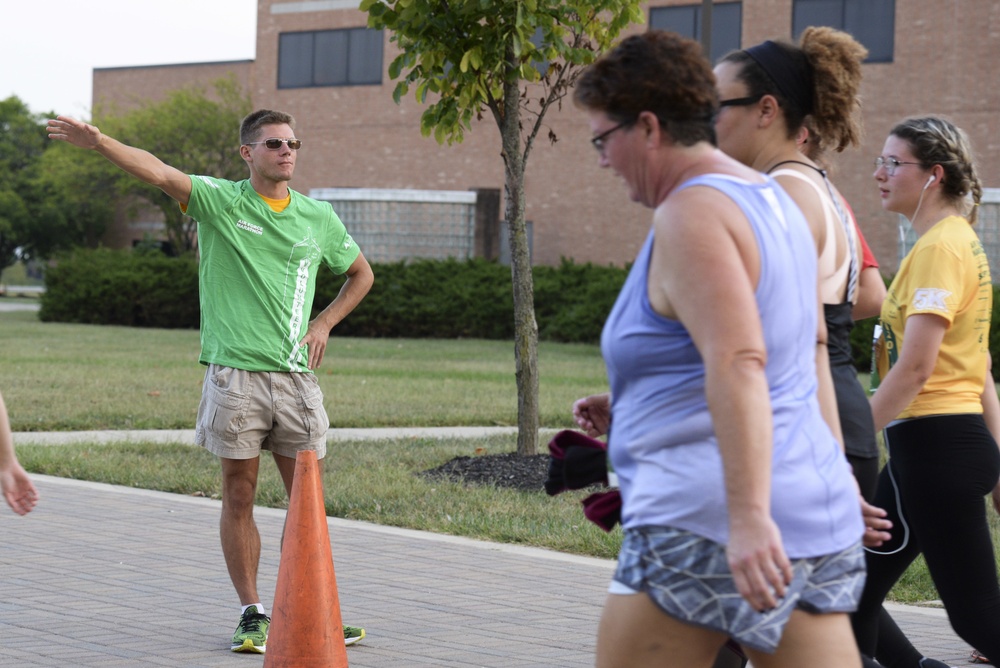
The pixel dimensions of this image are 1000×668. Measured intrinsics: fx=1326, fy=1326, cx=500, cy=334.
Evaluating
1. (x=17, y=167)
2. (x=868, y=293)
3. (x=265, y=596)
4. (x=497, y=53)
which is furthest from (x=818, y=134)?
(x=17, y=167)

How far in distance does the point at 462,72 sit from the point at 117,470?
3825 mm

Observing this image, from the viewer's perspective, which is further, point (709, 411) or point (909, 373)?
point (909, 373)

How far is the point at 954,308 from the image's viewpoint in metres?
4.03

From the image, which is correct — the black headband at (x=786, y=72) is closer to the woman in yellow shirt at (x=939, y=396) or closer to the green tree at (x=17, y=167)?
the woman in yellow shirt at (x=939, y=396)

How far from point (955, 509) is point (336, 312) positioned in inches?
109

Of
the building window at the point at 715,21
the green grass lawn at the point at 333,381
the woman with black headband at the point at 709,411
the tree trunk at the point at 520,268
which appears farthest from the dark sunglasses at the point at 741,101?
the building window at the point at 715,21

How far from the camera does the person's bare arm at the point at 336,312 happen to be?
5.64m

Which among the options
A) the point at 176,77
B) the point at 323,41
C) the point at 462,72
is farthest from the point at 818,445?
the point at 176,77

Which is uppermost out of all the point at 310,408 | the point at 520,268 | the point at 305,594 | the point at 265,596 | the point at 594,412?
the point at 520,268

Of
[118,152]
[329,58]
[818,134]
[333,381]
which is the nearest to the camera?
[818,134]

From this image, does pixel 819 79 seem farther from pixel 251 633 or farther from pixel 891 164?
pixel 251 633

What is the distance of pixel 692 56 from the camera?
2.58m

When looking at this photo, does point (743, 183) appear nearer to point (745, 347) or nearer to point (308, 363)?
point (745, 347)

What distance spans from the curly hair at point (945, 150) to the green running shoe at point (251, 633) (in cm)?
298
